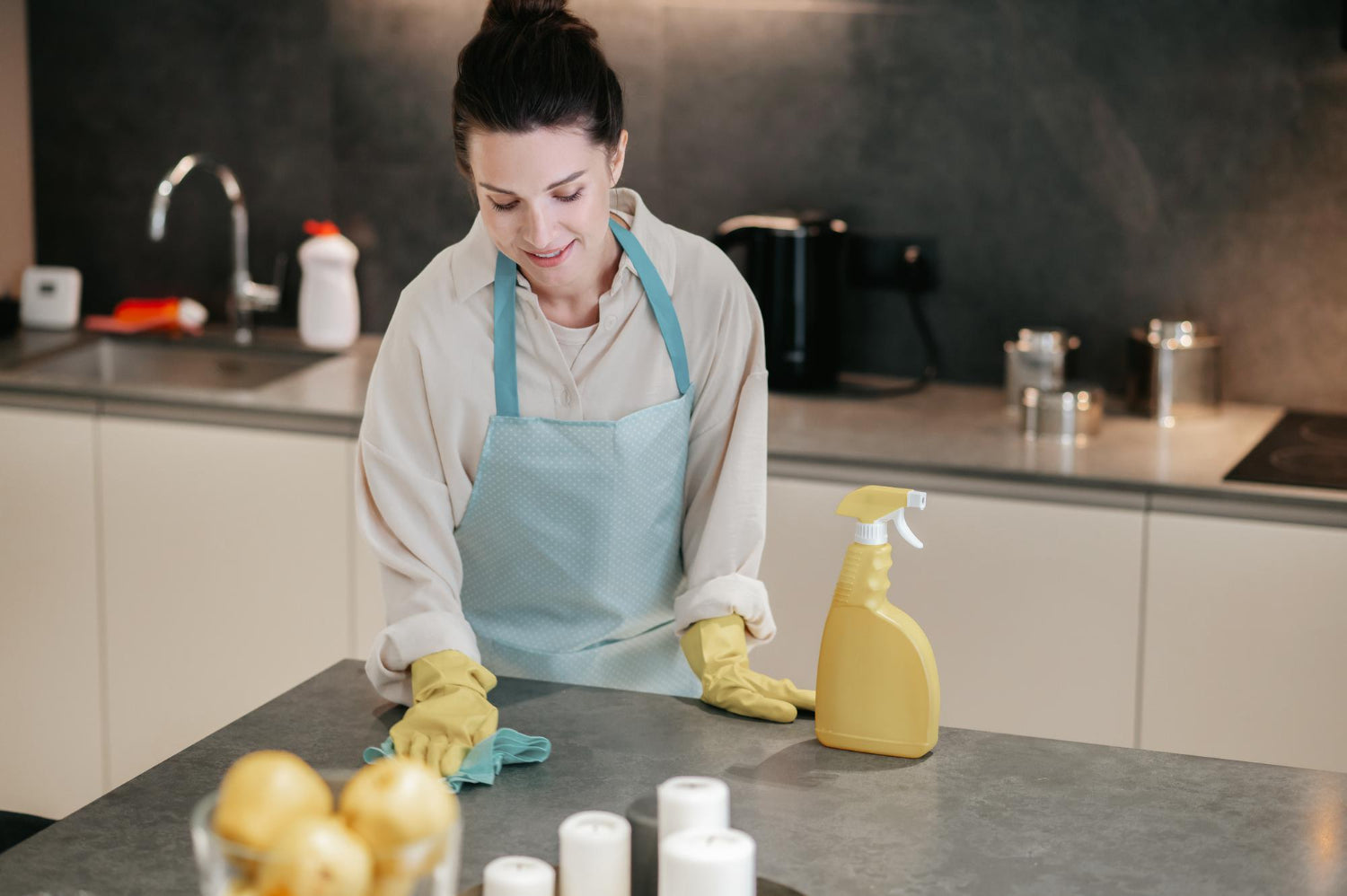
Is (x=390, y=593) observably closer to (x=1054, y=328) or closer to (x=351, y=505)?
(x=351, y=505)

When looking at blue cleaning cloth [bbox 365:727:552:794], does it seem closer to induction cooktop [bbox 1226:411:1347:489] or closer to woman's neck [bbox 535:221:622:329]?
woman's neck [bbox 535:221:622:329]

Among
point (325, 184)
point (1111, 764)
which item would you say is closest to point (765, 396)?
point (1111, 764)

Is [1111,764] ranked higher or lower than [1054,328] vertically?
lower

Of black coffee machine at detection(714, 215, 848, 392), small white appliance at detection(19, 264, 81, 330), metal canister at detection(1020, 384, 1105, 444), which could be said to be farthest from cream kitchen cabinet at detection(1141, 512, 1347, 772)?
small white appliance at detection(19, 264, 81, 330)

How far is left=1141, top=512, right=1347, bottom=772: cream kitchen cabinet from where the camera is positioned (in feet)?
7.36

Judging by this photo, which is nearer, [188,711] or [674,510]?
[674,510]

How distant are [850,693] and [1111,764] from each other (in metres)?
0.24

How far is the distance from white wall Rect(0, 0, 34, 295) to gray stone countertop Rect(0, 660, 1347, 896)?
2384 millimetres

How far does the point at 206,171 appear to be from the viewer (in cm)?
342

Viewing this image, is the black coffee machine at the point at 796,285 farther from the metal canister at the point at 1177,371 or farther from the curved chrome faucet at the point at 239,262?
the curved chrome faucet at the point at 239,262

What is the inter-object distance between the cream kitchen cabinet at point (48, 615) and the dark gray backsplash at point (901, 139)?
0.71m

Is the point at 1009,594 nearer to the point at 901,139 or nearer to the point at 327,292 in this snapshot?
the point at 901,139

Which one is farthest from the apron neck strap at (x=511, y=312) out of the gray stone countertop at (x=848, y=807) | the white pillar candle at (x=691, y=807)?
the white pillar candle at (x=691, y=807)

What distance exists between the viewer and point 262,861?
83 centimetres
